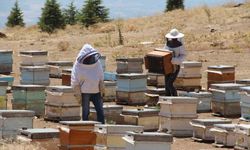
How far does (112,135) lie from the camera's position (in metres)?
12.4

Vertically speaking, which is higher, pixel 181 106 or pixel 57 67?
pixel 57 67

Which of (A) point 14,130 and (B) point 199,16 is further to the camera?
(B) point 199,16

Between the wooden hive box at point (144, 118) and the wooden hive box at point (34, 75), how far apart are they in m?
4.94

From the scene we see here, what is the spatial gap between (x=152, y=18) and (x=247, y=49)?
14.9m

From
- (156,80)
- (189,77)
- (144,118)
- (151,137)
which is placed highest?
(189,77)

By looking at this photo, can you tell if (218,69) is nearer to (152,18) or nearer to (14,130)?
(14,130)

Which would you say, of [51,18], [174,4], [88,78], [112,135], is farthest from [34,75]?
[174,4]

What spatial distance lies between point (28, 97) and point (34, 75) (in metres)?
3.02

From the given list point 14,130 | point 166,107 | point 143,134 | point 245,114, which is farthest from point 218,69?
point 143,134

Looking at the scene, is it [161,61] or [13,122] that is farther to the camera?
[161,61]

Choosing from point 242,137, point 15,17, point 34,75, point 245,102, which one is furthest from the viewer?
point 15,17

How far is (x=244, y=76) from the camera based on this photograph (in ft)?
84.1

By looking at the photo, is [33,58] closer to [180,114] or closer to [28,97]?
[28,97]

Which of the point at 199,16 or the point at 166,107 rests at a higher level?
the point at 199,16
